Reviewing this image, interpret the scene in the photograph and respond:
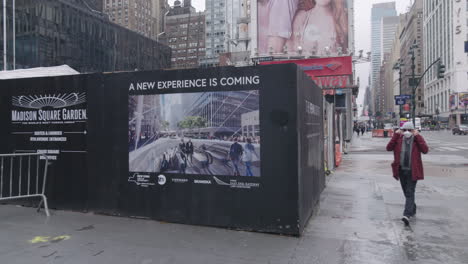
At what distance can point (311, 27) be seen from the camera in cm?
3641

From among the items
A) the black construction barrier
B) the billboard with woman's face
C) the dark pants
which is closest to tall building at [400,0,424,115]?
the billboard with woman's face

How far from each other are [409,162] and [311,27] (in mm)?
32091

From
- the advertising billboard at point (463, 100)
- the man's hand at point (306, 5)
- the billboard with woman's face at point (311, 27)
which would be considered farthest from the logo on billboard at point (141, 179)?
the advertising billboard at point (463, 100)

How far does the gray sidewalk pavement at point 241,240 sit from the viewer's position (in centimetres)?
471

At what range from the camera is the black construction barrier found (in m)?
5.58

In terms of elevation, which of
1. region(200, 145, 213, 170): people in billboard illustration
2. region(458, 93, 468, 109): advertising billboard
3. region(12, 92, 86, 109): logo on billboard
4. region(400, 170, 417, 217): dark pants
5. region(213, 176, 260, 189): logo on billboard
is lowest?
region(400, 170, 417, 217): dark pants

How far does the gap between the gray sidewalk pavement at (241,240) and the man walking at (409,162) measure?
0.40m

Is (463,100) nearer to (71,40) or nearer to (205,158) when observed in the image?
(71,40)

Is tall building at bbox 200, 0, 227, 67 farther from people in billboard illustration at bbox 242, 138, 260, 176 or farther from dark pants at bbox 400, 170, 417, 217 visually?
people in billboard illustration at bbox 242, 138, 260, 176

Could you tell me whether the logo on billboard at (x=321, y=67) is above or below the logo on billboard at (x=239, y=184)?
above

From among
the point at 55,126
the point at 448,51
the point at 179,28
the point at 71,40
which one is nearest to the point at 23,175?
the point at 55,126

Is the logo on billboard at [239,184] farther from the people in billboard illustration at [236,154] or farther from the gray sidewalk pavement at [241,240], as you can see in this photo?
the gray sidewalk pavement at [241,240]

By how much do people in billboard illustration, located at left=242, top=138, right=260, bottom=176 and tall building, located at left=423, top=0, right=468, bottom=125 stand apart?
306 ft

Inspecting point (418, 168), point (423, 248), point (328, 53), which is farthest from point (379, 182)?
point (328, 53)
